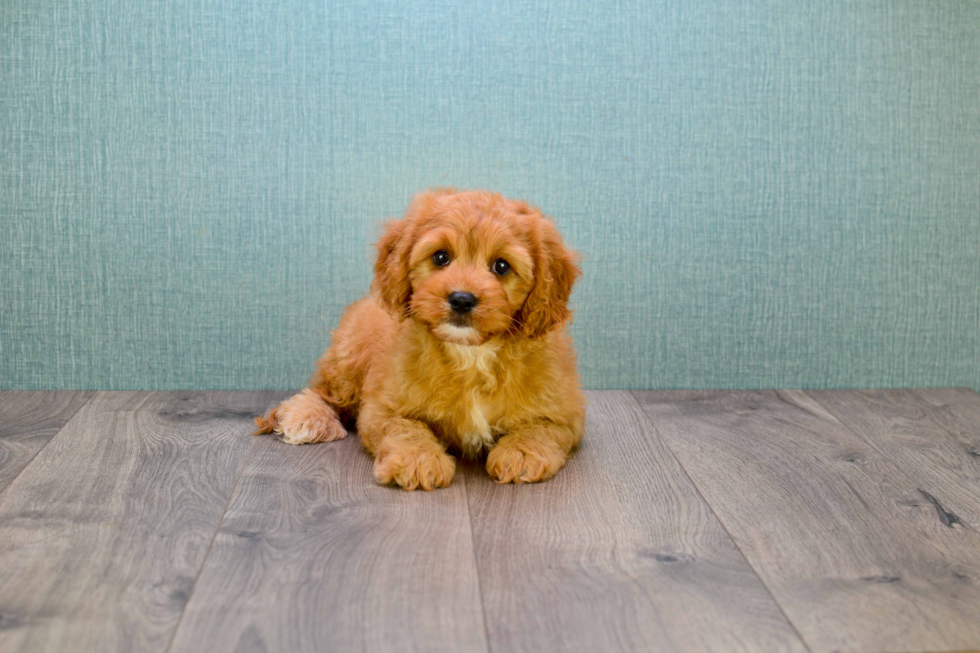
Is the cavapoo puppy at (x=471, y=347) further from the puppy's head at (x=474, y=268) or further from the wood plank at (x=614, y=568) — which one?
the wood plank at (x=614, y=568)

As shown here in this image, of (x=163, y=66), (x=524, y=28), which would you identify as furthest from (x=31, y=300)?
(x=524, y=28)

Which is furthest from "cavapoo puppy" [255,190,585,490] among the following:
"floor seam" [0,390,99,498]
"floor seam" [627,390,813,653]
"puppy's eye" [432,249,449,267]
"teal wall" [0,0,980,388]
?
"floor seam" [0,390,99,498]

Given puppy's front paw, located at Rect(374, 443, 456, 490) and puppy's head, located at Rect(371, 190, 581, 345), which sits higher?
puppy's head, located at Rect(371, 190, 581, 345)

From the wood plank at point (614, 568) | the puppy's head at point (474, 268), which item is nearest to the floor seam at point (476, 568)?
the wood plank at point (614, 568)

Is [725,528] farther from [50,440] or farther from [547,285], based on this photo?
[50,440]

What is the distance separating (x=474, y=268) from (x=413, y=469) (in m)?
0.52

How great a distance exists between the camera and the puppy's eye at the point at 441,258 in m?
2.31

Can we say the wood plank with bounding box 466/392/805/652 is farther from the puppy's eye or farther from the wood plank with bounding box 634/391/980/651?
the puppy's eye

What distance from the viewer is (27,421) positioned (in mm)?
2820

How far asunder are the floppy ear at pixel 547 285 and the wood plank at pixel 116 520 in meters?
0.88

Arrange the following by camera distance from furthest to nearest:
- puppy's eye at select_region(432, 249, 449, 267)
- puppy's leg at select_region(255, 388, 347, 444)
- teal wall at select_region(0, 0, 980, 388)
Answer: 1. teal wall at select_region(0, 0, 980, 388)
2. puppy's leg at select_region(255, 388, 347, 444)
3. puppy's eye at select_region(432, 249, 449, 267)

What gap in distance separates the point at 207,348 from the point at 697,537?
1.89 m

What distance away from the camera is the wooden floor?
1.65 meters

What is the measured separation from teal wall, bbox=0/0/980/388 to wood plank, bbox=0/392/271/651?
1.30 ft
